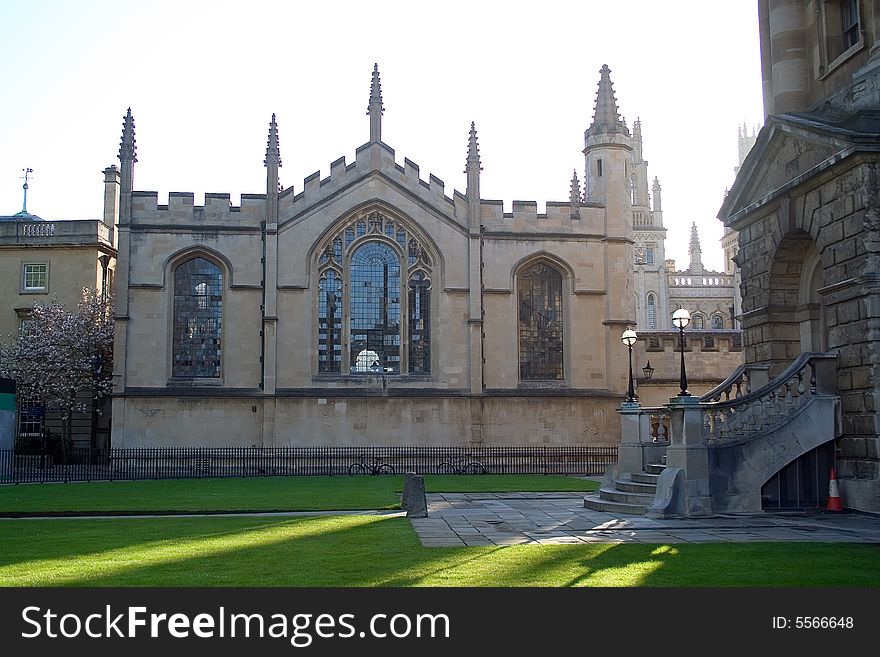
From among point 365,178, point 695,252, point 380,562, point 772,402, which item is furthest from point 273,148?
point 695,252

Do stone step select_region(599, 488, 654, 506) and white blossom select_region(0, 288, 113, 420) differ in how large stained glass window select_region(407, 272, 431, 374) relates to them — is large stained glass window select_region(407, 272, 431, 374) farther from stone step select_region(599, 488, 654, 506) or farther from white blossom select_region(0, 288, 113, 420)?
stone step select_region(599, 488, 654, 506)

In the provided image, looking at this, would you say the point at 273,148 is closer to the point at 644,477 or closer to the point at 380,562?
the point at 644,477

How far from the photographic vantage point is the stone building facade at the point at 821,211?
52.7 feet

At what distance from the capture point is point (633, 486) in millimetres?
18703

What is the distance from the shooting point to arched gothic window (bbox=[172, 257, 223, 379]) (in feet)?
121

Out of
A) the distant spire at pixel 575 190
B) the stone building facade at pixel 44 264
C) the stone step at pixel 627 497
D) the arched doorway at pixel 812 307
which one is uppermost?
the distant spire at pixel 575 190

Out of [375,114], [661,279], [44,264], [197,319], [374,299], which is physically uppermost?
[661,279]

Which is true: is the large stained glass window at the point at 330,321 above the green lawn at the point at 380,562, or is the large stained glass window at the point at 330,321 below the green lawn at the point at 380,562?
above

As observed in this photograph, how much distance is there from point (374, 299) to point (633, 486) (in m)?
20.8

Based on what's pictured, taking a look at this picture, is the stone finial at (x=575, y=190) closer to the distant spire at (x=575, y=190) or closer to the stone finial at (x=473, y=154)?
the distant spire at (x=575, y=190)

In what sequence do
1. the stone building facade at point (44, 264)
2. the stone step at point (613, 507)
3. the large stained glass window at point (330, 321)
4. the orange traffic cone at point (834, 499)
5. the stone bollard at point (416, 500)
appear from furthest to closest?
the stone building facade at point (44, 264), the large stained glass window at point (330, 321), the stone bollard at point (416, 500), the stone step at point (613, 507), the orange traffic cone at point (834, 499)

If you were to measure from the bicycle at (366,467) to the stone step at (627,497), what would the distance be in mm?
16268

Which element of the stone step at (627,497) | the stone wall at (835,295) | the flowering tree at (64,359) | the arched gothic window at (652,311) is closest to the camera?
the stone wall at (835,295)

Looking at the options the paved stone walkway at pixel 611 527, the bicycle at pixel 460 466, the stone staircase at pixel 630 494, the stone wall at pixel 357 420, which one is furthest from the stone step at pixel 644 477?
the stone wall at pixel 357 420
